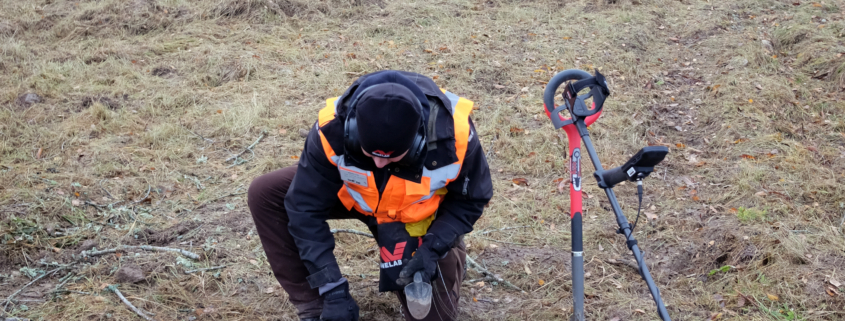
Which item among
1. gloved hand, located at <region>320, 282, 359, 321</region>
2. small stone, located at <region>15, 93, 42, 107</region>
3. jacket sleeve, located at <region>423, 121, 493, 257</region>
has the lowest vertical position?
small stone, located at <region>15, 93, 42, 107</region>

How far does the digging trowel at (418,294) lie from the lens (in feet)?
7.45

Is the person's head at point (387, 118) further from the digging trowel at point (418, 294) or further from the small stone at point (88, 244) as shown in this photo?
the small stone at point (88, 244)

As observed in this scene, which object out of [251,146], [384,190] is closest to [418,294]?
[384,190]

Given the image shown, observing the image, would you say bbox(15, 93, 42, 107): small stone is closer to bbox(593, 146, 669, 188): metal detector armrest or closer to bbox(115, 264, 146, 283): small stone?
bbox(115, 264, 146, 283): small stone

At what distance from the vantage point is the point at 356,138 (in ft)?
6.75

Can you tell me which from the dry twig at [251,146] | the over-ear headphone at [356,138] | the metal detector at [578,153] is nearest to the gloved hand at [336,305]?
the over-ear headphone at [356,138]

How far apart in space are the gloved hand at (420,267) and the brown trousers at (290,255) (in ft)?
0.67

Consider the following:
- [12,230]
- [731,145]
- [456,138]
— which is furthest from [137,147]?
[731,145]

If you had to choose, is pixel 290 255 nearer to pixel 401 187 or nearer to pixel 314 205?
pixel 314 205

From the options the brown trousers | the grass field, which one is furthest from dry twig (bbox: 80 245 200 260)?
the brown trousers

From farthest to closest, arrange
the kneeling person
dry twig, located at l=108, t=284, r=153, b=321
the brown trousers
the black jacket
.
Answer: dry twig, located at l=108, t=284, r=153, b=321 < the brown trousers < the black jacket < the kneeling person

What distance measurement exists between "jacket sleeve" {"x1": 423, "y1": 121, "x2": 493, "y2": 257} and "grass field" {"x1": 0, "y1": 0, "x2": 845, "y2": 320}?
2.73 feet

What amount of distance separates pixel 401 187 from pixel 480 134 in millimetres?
2949

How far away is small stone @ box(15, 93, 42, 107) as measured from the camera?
558cm
